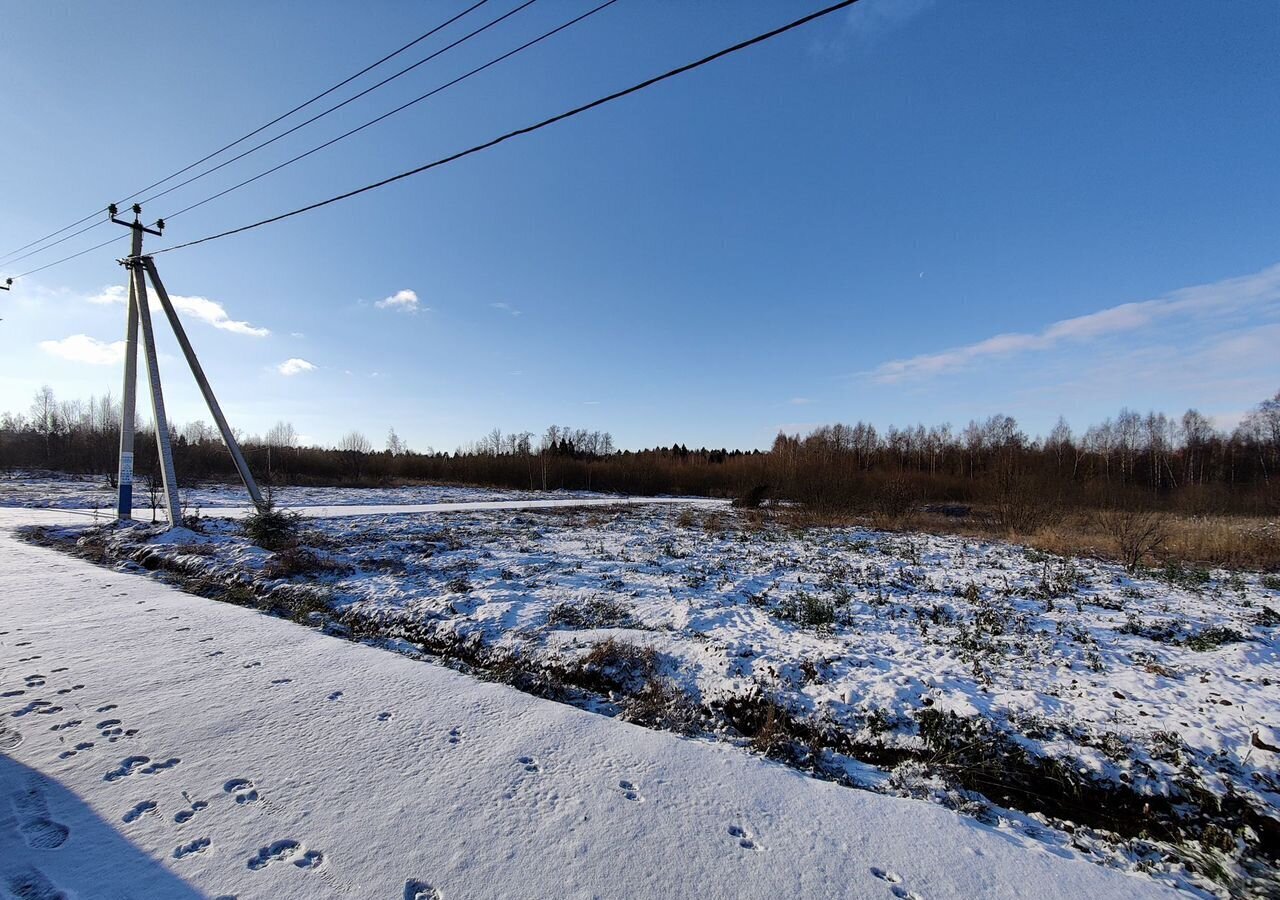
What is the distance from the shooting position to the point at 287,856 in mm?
2426

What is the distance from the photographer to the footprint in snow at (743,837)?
268cm

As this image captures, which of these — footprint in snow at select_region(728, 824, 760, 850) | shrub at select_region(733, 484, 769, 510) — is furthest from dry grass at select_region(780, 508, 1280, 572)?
footprint in snow at select_region(728, 824, 760, 850)

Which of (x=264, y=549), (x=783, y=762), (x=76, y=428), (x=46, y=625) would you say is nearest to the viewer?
(x=783, y=762)

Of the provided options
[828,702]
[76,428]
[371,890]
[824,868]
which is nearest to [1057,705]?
[828,702]

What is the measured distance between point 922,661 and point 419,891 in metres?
4.95

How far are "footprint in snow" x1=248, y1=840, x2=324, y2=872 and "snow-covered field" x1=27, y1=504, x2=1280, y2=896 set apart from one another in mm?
→ 2447

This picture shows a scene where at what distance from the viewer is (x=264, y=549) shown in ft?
32.1

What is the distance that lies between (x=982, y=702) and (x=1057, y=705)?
2.03 feet

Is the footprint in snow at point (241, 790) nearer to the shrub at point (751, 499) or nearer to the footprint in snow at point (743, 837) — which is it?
the footprint in snow at point (743, 837)

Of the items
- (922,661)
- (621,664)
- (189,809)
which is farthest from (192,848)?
(922,661)

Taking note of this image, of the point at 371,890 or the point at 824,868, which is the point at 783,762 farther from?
the point at 371,890

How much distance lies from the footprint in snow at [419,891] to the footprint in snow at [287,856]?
1.53ft

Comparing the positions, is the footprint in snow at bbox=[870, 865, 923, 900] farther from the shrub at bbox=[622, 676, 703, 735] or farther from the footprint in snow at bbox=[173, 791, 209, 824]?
Result: the footprint in snow at bbox=[173, 791, 209, 824]

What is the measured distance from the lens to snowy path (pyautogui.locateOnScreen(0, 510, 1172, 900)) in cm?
236
